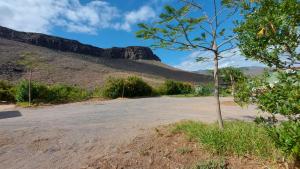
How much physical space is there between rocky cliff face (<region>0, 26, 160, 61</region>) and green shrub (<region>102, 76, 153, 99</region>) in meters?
32.3

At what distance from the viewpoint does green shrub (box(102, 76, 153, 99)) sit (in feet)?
68.1

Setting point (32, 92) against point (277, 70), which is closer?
point (277, 70)

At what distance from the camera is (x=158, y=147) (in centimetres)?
508

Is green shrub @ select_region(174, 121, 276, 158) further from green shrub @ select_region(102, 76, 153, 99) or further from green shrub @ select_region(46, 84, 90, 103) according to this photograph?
green shrub @ select_region(102, 76, 153, 99)

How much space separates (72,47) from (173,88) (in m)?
42.9

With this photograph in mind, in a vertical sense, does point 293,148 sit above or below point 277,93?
below

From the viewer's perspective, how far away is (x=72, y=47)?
63781 millimetres

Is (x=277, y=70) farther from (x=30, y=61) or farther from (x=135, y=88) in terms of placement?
(x=30, y=61)

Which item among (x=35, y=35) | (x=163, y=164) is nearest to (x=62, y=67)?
(x=35, y=35)

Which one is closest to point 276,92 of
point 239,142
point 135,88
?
point 239,142

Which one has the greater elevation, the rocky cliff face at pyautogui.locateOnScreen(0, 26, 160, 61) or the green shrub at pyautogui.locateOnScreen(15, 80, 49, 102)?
the rocky cliff face at pyautogui.locateOnScreen(0, 26, 160, 61)

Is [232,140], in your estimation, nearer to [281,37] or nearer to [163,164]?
[163,164]

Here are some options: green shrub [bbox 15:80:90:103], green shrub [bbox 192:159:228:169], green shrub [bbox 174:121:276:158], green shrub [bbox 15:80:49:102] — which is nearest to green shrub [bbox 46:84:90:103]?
green shrub [bbox 15:80:90:103]

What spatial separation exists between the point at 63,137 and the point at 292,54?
4741 mm
